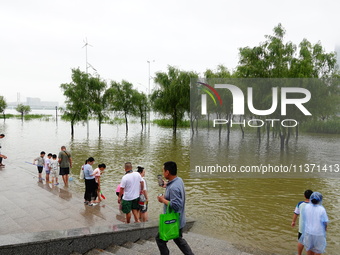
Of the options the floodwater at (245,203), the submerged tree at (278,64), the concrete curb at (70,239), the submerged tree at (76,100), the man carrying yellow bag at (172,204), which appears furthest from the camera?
the submerged tree at (76,100)

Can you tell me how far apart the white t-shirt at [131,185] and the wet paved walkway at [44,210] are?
1072 mm

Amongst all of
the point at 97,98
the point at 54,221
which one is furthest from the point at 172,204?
the point at 97,98

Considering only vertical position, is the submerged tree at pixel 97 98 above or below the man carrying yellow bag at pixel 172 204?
above

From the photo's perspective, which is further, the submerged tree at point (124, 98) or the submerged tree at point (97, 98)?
the submerged tree at point (124, 98)

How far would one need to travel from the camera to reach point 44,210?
7.41 metres

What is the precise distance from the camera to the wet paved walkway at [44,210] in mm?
6340

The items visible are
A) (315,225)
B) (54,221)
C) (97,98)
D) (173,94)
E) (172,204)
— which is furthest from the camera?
(97,98)

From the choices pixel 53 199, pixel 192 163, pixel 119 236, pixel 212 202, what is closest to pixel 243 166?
pixel 192 163

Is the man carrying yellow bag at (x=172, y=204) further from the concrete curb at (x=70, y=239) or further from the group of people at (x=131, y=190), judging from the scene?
the group of people at (x=131, y=190)

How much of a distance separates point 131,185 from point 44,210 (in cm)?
294

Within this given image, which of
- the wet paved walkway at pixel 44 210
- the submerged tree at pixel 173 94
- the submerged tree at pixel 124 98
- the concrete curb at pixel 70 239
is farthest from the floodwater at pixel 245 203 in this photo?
the submerged tree at pixel 124 98

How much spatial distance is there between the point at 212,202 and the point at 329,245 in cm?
389

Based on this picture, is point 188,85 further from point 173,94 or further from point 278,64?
point 278,64

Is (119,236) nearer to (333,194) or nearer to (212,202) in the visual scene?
(212,202)
